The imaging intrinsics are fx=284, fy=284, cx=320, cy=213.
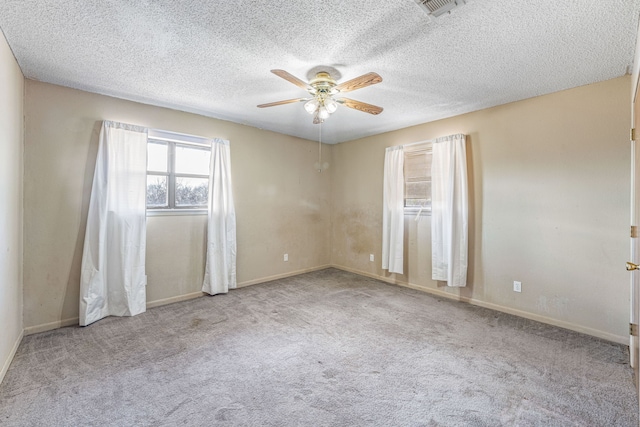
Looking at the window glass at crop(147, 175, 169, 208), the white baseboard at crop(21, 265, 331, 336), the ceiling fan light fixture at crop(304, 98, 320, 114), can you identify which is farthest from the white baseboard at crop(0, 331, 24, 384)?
the ceiling fan light fixture at crop(304, 98, 320, 114)

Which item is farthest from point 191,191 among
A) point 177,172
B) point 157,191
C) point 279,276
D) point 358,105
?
point 358,105

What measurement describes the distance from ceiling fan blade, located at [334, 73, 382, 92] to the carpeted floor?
2.20 meters

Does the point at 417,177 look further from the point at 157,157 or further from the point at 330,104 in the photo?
the point at 157,157

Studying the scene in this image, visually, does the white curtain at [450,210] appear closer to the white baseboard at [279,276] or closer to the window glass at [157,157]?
the white baseboard at [279,276]

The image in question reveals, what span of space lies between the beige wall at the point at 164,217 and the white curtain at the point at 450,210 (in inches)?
87.6

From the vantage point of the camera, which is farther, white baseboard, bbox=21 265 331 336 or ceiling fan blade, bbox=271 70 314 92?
white baseboard, bbox=21 265 331 336

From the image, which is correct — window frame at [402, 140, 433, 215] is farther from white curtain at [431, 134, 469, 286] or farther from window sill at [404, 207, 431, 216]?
white curtain at [431, 134, 469, 286]

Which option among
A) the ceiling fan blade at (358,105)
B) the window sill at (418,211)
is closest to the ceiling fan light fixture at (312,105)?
the ceiling fan blade at (358,105)

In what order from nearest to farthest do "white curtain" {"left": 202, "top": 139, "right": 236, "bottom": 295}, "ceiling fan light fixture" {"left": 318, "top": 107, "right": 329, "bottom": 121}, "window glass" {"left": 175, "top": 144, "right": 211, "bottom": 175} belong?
"ceiling fan light fixture" {"left": 318, "top": 107, "right": 329, "bottom": 121} < "window glass" {"left": 175, "top": 144, "right": 211, "bottom": 175} < "white curtain" {"left": 202, "top": 139, "right": 236, "bottom": 295}

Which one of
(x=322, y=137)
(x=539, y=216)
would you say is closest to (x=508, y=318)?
(x=539, y=216)

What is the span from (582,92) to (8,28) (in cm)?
479

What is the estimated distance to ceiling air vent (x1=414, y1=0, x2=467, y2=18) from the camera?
5.39 feet

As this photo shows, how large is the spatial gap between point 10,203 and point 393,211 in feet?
13.7

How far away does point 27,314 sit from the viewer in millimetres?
2727
